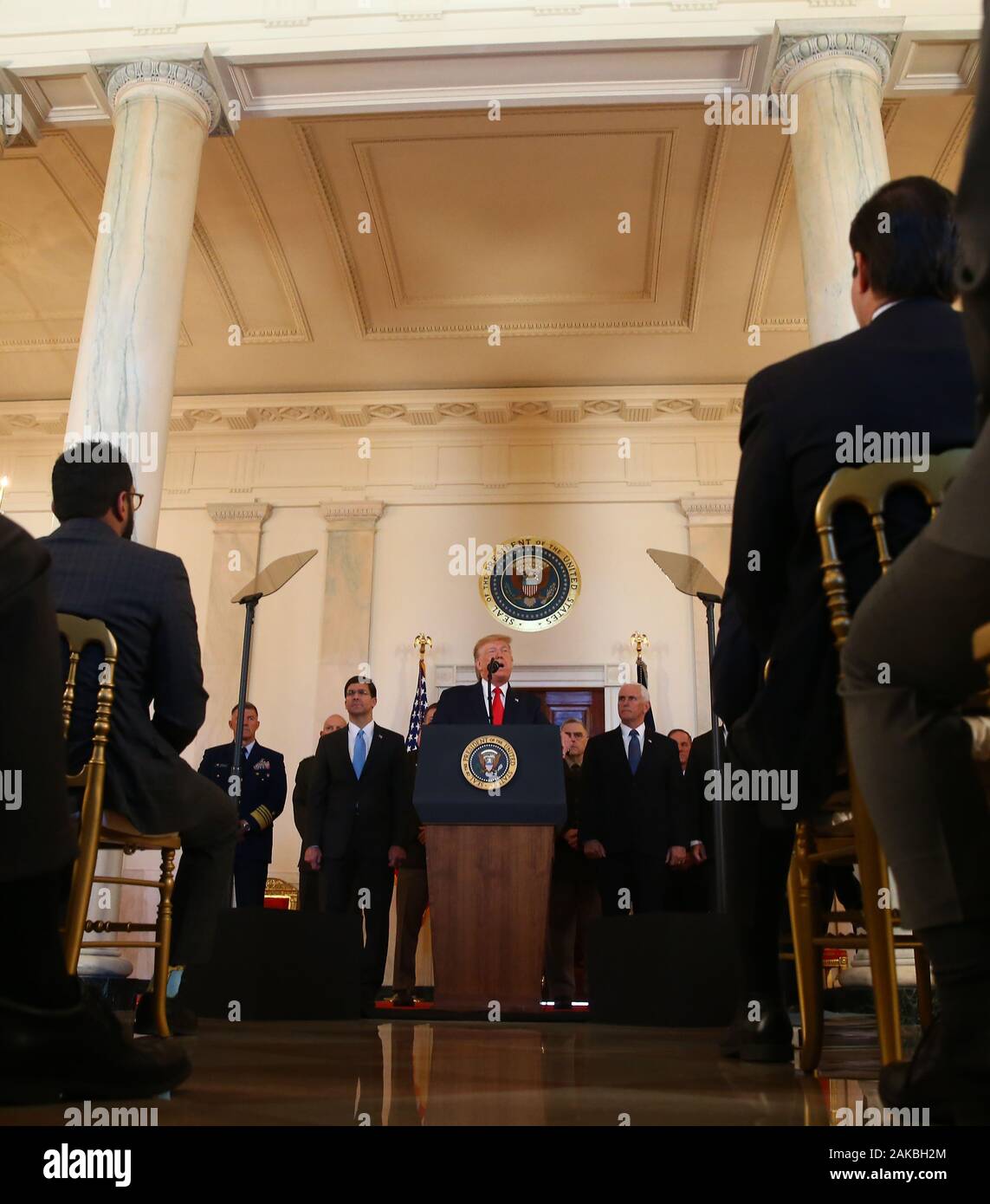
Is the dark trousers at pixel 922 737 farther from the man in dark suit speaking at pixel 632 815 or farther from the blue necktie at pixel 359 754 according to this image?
the blue necktie at pixel 359 754

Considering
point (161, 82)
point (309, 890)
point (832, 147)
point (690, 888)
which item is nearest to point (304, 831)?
point (309, 890)

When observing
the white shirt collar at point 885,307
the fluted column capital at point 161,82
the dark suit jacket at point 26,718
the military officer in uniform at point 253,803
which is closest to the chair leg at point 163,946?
the dark suit jacket at point 26,718

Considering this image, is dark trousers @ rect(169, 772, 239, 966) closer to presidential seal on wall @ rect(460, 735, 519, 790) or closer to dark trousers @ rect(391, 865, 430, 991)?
presidential seal on wall @ rect(460, 735, 519, 790)

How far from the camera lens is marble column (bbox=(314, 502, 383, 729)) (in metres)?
9.38

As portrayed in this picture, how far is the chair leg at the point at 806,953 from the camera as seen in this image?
1.79 meters

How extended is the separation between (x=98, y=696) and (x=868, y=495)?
1637 millimetres

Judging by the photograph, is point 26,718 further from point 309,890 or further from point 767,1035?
point 309,890

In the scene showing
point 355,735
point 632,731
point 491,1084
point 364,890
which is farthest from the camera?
point 355,735

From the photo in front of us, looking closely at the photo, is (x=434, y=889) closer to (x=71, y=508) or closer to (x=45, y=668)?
(x=71, y=508)

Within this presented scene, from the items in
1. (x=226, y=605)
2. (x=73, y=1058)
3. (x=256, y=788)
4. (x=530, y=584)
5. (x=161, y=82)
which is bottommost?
(x=73, y=1058)

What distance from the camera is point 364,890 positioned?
5.75 meters

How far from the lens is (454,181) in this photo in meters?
7.48
